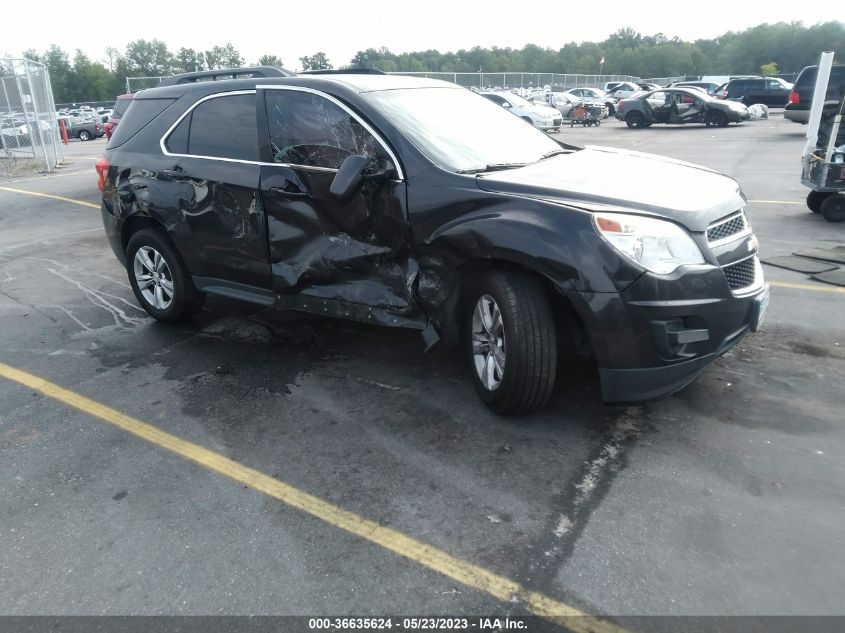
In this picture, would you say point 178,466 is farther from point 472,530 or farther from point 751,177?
point 751,177

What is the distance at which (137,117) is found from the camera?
546cm

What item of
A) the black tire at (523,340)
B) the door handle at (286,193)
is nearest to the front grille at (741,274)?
the black tire at (523,340)

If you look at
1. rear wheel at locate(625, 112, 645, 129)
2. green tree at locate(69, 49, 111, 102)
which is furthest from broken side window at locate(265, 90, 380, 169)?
green tree at locate(69, 49, 111, 102)

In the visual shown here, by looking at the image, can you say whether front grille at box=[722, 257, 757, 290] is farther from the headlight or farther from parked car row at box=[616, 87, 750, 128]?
parked car row at box=[616, 87, 750, 128]

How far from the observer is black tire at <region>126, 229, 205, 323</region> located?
525cm

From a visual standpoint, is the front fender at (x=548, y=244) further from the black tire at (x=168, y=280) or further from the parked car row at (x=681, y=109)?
the parked car row at (x=681, y=109)

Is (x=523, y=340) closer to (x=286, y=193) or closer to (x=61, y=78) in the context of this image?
(x=286, y=193)

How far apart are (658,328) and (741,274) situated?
734mm

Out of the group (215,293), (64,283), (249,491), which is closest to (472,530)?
(249,491)

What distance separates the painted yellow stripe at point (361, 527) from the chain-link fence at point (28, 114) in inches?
641

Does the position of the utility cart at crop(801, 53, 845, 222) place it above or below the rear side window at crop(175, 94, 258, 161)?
below

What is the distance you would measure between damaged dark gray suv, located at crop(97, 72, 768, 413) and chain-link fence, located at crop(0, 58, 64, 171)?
1456 cm

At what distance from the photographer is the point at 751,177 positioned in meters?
11.9

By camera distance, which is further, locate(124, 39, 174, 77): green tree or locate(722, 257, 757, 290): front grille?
locate(124, 39, 174, 77): green tree
